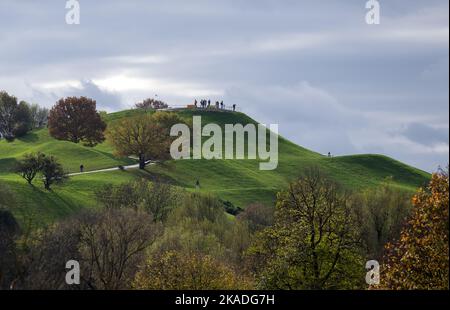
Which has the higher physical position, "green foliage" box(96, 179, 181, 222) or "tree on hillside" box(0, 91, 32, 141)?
"tree on hillside" box(0, 91, 32, 141)

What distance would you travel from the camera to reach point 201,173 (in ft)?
472

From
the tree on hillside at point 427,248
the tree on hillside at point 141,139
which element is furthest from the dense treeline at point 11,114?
the tree on hillside at point 427,248

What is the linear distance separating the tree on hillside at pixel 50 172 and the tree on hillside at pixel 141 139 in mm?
28623

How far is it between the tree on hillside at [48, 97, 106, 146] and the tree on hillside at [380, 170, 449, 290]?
128754 mm

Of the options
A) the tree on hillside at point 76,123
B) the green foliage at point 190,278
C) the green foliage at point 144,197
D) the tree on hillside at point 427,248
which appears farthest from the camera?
the tree on hillside at point 76,123

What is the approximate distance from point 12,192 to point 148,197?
1626 cm

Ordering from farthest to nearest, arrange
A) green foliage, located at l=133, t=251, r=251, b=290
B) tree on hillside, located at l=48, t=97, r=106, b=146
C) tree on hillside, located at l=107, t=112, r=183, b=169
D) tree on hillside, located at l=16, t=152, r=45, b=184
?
tree on hillside, located at l=48, t=97, r=106, b=146
tree on hillside, located at l=107, t=112, r=183, b=169
tree on hillside, located at l=16, t=152, r=45, b=184
green foliage, located at l=133, t=251, r=251, b=290

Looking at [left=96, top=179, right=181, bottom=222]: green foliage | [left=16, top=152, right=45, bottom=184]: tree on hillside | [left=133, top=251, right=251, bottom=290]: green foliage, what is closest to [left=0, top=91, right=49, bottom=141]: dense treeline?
[left=16, top=152, right=45, bottom=184]: tree on hillside

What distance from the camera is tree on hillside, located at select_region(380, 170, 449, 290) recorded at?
3266cm

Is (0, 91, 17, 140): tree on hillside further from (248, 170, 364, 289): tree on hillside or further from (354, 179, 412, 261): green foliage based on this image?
(248, 170, 364, 289): tree on hillside

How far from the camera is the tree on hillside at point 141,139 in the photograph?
13700 cm

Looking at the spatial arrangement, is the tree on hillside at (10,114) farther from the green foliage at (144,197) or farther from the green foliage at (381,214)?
the green foliage at (381,214)
